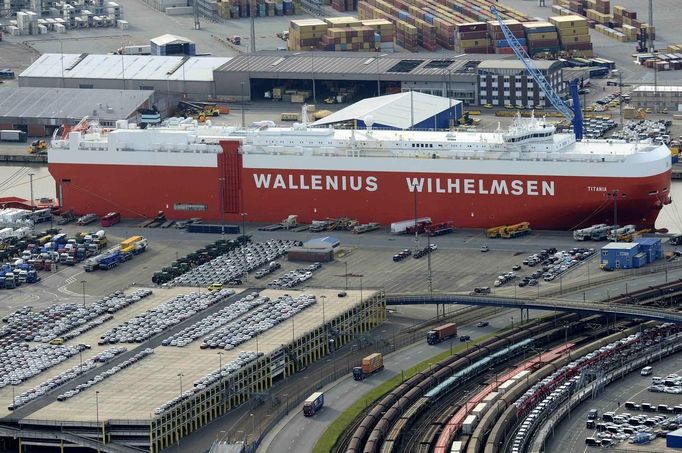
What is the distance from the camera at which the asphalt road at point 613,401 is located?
257 feet

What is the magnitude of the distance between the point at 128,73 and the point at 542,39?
985 inches

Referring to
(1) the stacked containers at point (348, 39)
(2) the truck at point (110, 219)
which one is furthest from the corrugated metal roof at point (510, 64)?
(2) the truck at point (110, 219)

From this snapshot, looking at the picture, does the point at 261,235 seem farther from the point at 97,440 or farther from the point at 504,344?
the point at 97,440

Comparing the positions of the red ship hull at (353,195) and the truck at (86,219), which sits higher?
the red ship hull at (353,195)

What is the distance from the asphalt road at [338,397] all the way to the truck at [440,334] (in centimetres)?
27

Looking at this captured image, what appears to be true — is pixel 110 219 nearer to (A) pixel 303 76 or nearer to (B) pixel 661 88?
Answer: (A) pixel 303 76

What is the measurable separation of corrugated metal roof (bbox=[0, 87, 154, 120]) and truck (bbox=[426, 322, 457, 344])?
45.1 metres

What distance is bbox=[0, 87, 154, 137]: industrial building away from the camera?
133 meters

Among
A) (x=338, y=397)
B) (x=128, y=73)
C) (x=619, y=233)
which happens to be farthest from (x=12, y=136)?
(x=338, y=397)

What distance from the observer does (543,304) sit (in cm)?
9125

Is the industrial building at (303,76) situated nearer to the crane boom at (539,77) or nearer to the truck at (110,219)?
the crane boom at (539,77)

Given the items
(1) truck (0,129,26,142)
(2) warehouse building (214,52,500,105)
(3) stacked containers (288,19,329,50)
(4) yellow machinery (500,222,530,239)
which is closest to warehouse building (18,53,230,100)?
(2) warehouse building (214,52,500,105)

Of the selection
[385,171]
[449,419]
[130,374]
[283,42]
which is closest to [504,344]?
[449,419]

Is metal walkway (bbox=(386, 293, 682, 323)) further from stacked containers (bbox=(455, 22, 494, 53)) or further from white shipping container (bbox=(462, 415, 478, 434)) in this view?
stacked containers (bbox=(455, 22, 494, 53))
